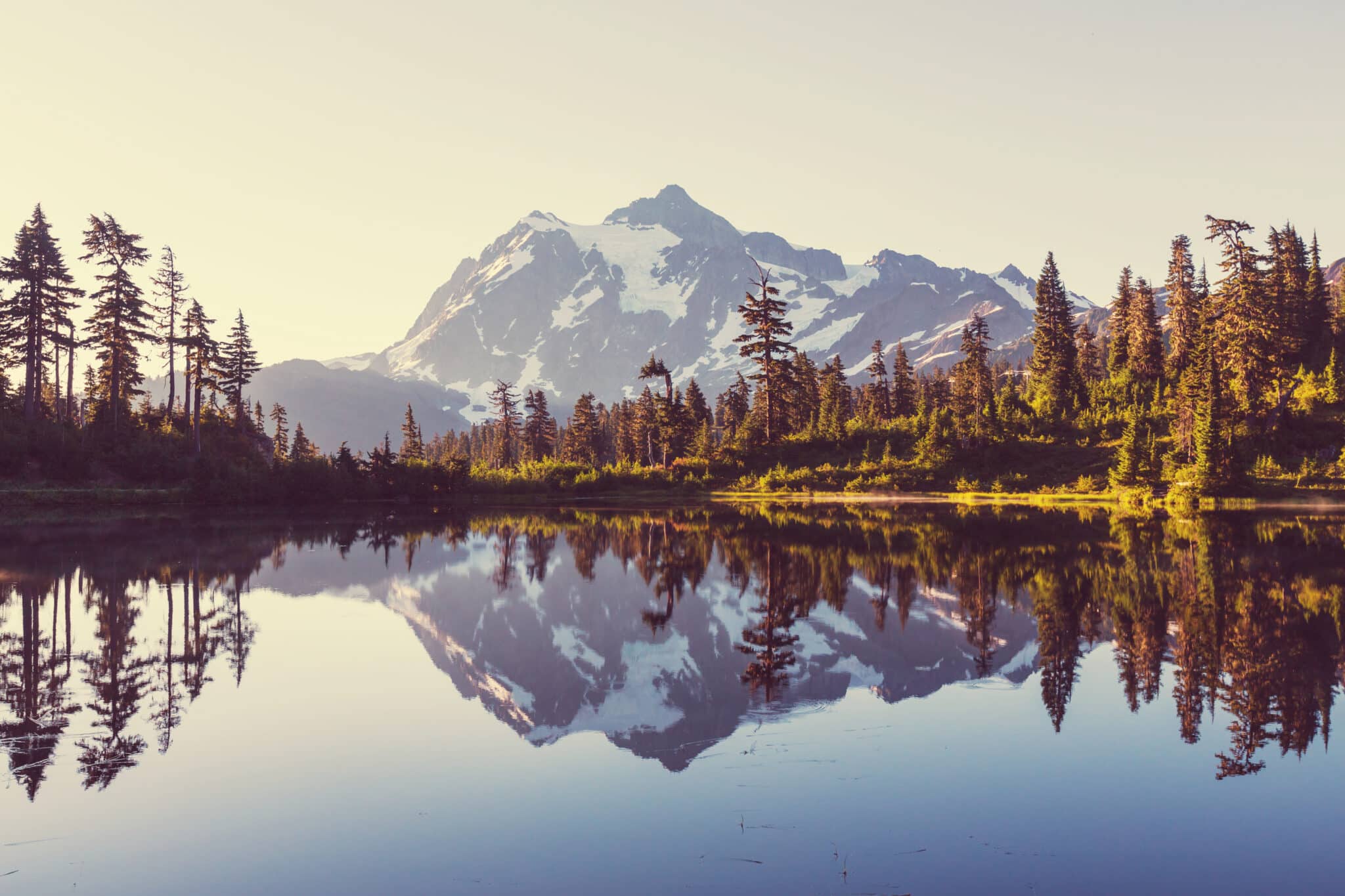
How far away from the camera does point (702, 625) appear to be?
16.7 m

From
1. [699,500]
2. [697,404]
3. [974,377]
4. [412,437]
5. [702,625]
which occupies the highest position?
[974,377]

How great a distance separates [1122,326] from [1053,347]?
15228 mm

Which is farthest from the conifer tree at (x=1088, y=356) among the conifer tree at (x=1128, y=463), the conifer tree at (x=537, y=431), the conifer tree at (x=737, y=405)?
the conifer tree at (x=537, y=431)

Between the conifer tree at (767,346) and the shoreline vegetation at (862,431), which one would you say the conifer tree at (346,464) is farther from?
the conifer tree at (767,346)

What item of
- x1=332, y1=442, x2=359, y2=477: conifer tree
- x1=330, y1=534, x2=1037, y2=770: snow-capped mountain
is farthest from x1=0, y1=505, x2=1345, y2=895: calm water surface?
x1=332, y1=442, x2=359, y2=477: conifer tree

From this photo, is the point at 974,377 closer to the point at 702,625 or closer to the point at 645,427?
the point at 645,427

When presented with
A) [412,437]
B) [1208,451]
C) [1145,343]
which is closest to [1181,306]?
[1145,343]

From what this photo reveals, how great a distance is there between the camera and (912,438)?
67312 millimetres

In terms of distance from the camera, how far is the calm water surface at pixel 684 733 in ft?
23.1

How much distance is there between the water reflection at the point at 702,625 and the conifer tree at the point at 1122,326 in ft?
187

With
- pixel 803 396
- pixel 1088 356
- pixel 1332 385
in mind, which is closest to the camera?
pixel 1332 385

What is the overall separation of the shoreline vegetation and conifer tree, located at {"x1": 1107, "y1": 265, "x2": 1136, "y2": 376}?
60cm

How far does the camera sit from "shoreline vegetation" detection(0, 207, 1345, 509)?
164 ft

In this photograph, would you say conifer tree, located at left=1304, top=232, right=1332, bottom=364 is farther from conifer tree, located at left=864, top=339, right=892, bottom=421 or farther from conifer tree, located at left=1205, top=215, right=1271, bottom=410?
conifer tree, located at left=864, top=339, right=892, bottom=421
